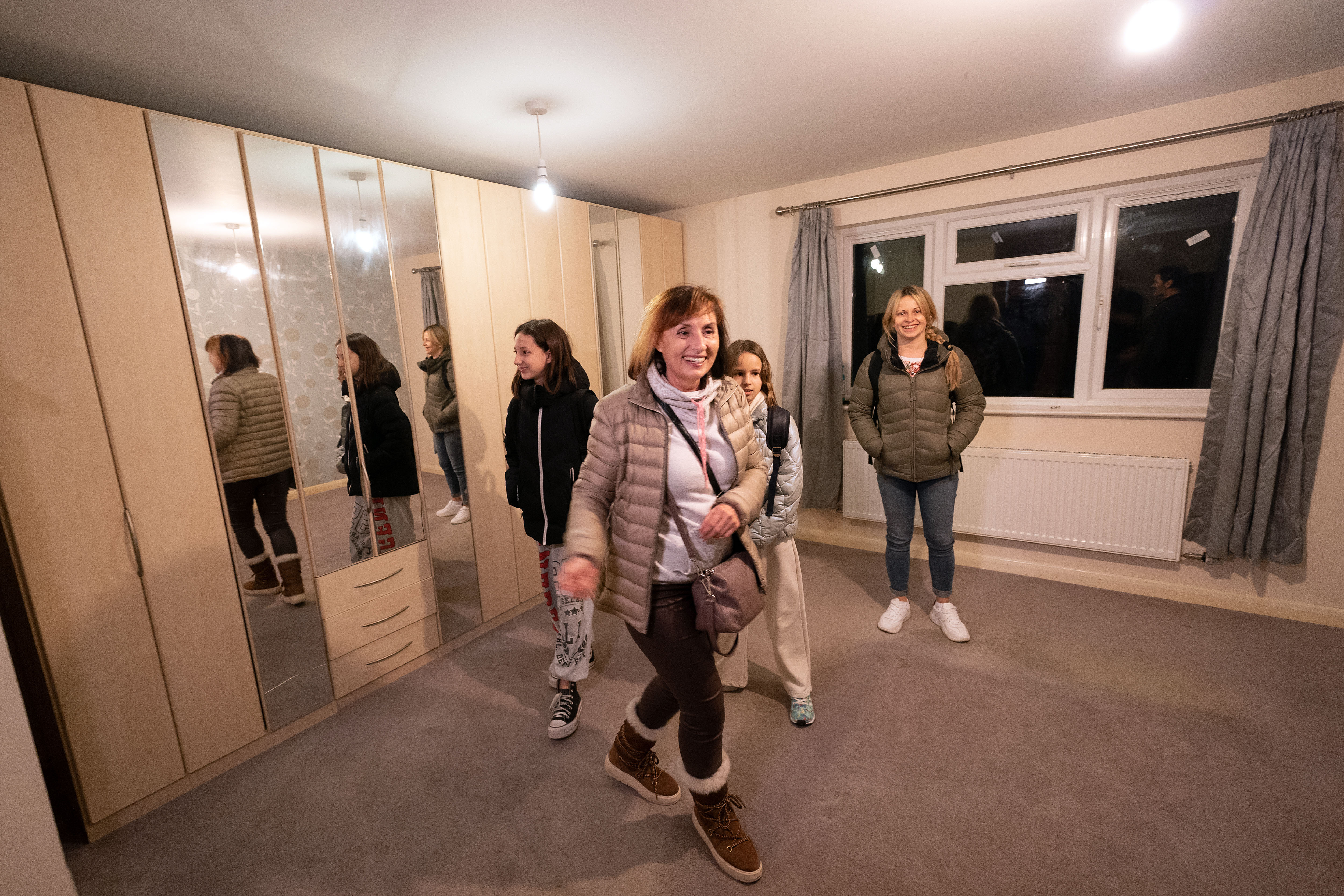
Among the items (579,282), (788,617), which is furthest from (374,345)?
(788,617)

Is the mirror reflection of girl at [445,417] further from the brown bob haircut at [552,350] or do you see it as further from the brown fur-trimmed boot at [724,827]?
the brown fur-trimmed boot at [724,827]

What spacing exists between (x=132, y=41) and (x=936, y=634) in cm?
363

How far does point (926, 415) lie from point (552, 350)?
1624 mm

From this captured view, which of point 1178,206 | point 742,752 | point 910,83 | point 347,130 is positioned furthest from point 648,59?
point 1178,206

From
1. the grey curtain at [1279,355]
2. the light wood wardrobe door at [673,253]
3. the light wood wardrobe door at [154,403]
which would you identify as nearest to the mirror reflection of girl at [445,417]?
the light wood wardrobe door at [154,403]

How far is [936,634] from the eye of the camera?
271cm

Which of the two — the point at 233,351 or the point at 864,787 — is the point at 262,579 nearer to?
the point at 233,351

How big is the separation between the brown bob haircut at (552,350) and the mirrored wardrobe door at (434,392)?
29.1 inches

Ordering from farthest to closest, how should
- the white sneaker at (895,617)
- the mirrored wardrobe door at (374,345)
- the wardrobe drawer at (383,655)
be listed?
the white sneaker at (895,617) < the wardrobe drawer at (383,655) < the mirrored wardrobe door at (374,345)

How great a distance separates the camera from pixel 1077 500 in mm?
3029

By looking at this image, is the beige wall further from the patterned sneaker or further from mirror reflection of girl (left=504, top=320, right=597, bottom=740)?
mirror reflection of girl (left=504, top=320, right=597, bottom=740)

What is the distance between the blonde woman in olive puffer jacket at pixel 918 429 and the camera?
8.35 ft

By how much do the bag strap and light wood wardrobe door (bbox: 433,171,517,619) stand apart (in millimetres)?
1469

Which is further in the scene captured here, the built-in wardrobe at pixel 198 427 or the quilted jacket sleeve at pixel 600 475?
the built-in wardrobe at pixel 198 427
